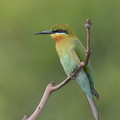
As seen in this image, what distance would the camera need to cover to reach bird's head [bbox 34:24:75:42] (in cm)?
276

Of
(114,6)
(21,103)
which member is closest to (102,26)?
(114,6)

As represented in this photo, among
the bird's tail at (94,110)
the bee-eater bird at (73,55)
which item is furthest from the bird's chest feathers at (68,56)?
the bird's tail at (94,110)

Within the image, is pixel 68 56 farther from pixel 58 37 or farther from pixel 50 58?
pixel 50 58

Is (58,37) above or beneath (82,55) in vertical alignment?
above

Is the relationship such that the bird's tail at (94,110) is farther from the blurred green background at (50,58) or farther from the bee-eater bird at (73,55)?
the blurred green background at (50,58)

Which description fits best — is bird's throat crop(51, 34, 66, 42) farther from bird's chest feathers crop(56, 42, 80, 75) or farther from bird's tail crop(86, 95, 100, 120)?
bird's tail crop(86, 95, 100, 120)

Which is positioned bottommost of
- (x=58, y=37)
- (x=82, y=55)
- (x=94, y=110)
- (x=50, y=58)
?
(x=50, y=58)

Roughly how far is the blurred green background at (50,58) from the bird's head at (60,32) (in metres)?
2.07

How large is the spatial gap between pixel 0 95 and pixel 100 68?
116cm

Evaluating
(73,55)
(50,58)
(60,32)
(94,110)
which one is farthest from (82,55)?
(50,58)

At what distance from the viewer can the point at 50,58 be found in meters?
5.32

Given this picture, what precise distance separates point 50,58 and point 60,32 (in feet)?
8.24

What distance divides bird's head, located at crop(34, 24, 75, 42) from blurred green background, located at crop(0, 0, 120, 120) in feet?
6.78

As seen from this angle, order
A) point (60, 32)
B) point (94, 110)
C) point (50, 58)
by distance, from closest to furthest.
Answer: point (94, 110)
point (60, 32)
point (50, 58)
